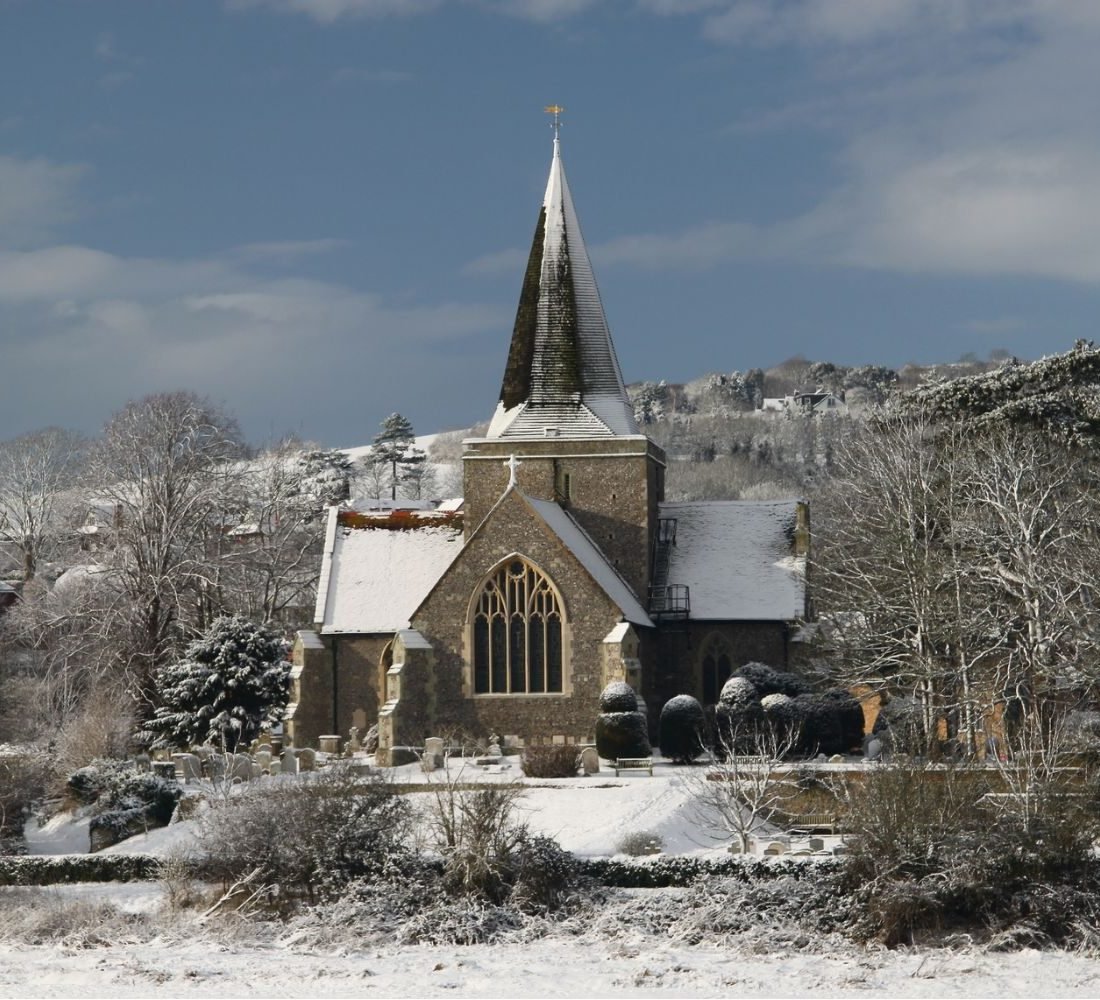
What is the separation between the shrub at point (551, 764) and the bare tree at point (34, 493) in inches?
1312

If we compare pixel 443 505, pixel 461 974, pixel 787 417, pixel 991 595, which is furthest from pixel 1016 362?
pixel 787 417

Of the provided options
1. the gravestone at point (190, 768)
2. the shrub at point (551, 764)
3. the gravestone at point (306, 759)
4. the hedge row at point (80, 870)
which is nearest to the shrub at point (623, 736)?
the shrub at point (551, 764)

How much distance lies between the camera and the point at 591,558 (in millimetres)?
41031

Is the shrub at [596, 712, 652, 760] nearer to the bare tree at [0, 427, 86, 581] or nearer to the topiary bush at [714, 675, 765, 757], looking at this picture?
the topiary bush at [714, 675, 765, 757]

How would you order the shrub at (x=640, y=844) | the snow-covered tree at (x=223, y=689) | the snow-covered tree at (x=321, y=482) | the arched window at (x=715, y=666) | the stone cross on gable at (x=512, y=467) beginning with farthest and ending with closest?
the snow-covered tree at (x=321, y=482) → the arched window at (x=715, y=666) → the snow-covered tree at (x=223, y=689) → the stone cross on gable at (x=512, y=467) → the shrub at (x=640, y=844)

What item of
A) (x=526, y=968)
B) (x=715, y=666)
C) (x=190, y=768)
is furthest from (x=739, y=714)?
(x=526, y=968)

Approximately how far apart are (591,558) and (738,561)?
448 cm

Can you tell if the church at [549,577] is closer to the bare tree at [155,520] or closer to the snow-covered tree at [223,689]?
the snow-covered tree at [223,689]

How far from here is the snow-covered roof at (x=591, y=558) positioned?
39.3m

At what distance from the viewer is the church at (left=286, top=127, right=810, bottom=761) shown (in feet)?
128

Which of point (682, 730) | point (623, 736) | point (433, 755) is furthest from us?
point (682, 730)

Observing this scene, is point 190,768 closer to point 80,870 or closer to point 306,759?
point 306,759

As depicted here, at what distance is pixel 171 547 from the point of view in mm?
47031

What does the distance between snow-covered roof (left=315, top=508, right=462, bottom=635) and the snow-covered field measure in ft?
55.6
